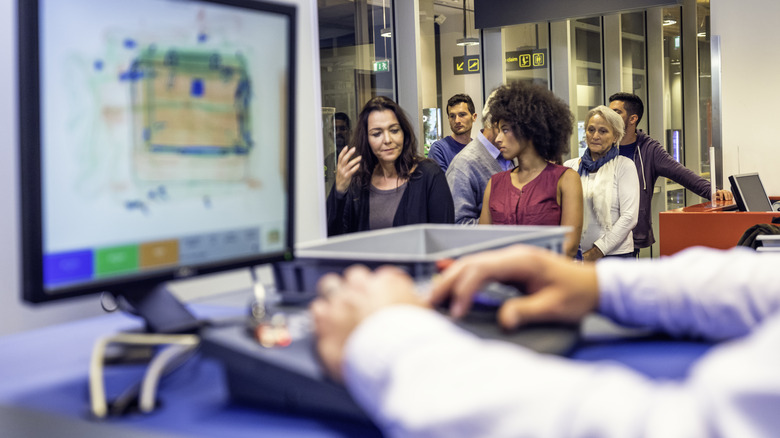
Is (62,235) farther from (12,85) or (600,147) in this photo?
(600,147)

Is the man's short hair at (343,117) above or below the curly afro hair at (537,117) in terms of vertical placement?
above

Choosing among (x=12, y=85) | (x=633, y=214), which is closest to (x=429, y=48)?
(x=633, y=214)

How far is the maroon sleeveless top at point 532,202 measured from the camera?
3125 millimetres

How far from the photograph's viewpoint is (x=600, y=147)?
14.7 feet

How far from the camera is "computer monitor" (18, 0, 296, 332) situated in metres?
0.83

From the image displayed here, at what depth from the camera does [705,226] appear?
4.50m

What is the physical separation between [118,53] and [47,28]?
9 cm

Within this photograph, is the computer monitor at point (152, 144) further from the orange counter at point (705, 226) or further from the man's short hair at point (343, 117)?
the man's short hair at point (343, 117)

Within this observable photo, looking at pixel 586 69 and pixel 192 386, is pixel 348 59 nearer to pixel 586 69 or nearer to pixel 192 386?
pixel 586 69

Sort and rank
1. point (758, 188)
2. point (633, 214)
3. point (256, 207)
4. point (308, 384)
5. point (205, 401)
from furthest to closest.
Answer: point (758, 188) → point (633, 214) → point (256, 207) → point (205, 401) → point (308, 384)

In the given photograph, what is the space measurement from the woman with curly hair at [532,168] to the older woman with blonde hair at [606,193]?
809 millimetres

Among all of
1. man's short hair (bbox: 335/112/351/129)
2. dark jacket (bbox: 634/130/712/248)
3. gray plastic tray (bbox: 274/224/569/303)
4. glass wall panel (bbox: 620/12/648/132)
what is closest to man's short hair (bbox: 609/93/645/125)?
dark jacket (bbox: 634/130/712/248)

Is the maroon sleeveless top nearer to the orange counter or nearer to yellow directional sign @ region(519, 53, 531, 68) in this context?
the orange counter

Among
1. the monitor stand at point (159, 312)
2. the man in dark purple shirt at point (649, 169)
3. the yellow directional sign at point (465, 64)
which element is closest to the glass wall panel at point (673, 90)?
the yellow directional sign at point (465, 64)
